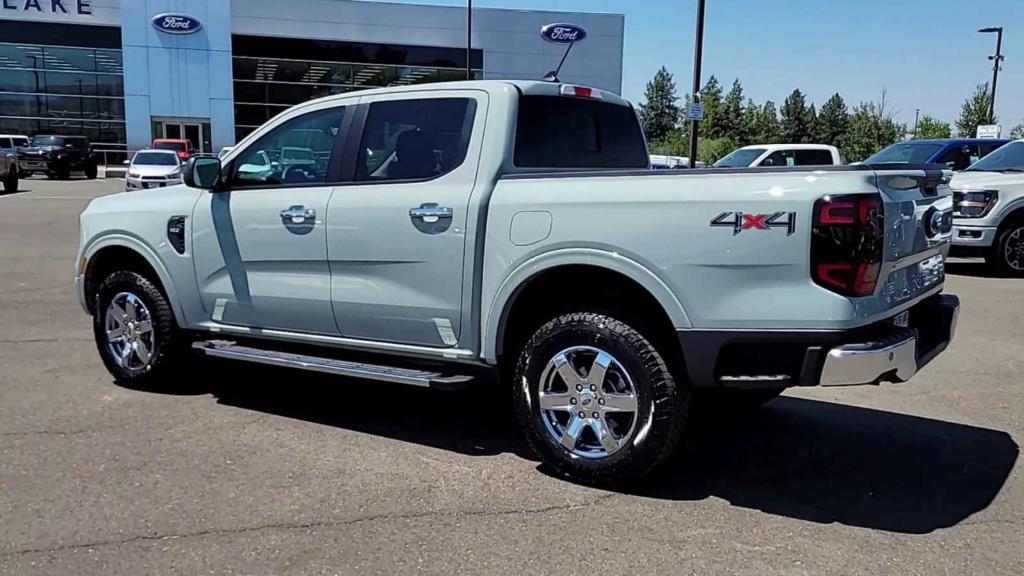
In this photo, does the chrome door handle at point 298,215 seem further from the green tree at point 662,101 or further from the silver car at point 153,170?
the green tree at point 662,101

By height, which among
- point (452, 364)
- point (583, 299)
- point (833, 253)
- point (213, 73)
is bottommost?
point (452, 364)

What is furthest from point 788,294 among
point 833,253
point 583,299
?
point 583,299

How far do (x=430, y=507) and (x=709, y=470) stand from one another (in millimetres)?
1459

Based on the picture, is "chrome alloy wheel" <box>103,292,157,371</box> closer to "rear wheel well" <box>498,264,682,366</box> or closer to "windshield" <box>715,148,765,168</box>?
"rear wheel well" <box>498,264,682,366</box>

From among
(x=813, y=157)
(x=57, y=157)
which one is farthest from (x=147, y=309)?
(x=57, y=157)

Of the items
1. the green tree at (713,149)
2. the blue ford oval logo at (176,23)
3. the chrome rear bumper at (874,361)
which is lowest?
the chrome rear bumper at (874,361)

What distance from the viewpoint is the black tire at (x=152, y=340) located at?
5.70 meters

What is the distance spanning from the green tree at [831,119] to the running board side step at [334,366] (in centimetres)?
9116

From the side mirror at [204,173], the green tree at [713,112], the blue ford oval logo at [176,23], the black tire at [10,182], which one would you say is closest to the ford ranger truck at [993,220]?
the side mirror at [204,173]

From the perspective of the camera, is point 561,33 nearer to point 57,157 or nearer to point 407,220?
point 57,157

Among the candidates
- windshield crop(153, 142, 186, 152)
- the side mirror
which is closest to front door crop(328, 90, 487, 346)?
the side mirror

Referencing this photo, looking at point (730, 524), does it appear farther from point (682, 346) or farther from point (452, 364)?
point (452, 364)

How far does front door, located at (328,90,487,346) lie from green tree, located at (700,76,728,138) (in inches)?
2804

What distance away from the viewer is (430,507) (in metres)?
3.98
